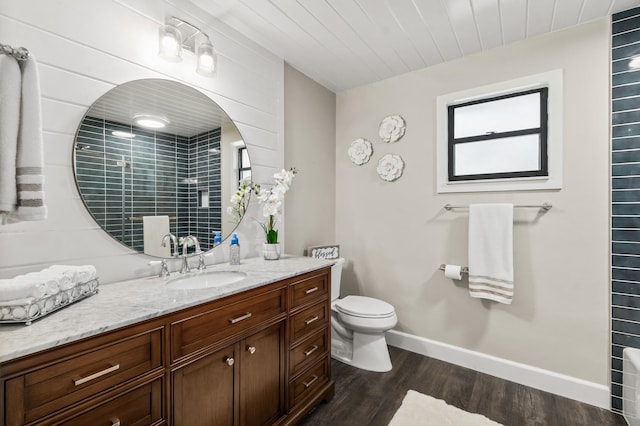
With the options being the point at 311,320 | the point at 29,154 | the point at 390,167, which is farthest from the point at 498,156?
the point at 29,154

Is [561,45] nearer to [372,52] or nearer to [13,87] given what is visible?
[372,52]

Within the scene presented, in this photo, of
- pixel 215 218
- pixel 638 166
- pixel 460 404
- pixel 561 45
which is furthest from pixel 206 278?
pixel 561 45

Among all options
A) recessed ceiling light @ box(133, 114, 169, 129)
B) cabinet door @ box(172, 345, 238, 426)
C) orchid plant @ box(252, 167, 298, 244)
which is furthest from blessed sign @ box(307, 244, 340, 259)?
recessed ceiling light @ box(133, 114, 169, 129)

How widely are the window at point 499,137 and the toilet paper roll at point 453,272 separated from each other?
28.7 inches

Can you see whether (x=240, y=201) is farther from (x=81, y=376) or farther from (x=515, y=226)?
(x=515, y=226)

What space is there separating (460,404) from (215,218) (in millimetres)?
2013

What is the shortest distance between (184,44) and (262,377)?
1903 mm

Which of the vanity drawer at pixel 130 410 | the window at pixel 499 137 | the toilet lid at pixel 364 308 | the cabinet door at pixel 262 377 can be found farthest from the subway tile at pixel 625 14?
the vanity drawer at pixel 130 410

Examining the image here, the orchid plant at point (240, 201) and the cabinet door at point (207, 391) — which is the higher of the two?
the orchid plant at point (240, 201)

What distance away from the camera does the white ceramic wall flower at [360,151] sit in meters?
2.94

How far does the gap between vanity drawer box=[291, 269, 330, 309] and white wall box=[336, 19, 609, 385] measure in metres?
1.05

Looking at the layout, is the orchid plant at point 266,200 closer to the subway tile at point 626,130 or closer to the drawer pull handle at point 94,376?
the drawer pull handle at point 94,376

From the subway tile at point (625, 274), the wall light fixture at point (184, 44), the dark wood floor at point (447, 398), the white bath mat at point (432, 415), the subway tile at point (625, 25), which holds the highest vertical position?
the subway tile at point (625, 25)

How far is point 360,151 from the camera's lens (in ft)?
9.77
